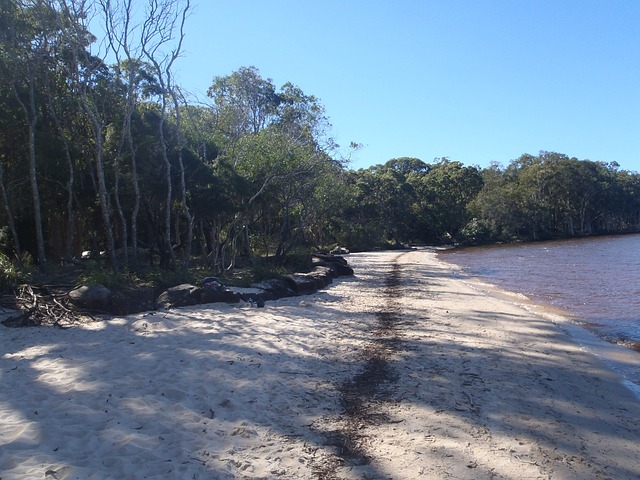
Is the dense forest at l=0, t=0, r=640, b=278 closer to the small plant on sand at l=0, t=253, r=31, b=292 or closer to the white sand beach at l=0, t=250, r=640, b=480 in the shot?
the small plant on sand at l=0, t=253, r=31, b=292

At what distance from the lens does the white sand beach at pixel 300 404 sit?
12.4 ft

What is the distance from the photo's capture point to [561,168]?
63.1 metres

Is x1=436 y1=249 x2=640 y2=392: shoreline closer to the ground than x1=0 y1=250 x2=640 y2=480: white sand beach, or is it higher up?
closer to the ground

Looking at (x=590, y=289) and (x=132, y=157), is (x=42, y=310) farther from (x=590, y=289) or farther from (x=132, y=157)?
(x=590, y=289)

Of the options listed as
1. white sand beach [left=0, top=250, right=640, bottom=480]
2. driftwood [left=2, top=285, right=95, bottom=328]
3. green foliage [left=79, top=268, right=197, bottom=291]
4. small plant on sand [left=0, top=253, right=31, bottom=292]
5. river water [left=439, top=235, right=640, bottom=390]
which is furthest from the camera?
river water [left=439, top=235, right=640, bottom=390]

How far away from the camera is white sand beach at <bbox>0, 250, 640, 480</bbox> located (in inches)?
149

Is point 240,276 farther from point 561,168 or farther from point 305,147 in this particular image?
point 561,168

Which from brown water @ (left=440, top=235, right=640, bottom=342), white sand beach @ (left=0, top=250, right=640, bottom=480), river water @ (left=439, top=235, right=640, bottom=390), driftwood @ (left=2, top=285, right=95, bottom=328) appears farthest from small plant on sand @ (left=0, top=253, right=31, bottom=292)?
brown water @ (left=440, top=235, right=640, bottom=342)

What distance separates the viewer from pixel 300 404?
509 centimetres

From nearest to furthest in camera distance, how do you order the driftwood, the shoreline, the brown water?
the shoreline → the driftwood → the brown water

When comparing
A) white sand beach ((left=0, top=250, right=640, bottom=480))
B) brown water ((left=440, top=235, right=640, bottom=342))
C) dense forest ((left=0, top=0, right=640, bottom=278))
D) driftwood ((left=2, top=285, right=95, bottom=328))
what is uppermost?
dense forest ((left=0, top=0, right=640, bottom=278))

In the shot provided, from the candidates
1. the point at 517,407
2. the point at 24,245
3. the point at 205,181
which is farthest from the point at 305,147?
the point at 517,407

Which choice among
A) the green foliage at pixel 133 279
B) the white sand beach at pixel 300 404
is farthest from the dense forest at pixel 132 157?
the white sand beach at pixel 300 404

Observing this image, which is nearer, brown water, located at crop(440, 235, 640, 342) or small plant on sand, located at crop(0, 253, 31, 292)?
small plant on sand, located at crop(0, 253, 31, 292)
